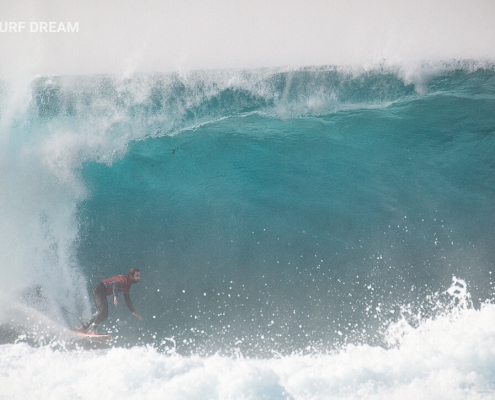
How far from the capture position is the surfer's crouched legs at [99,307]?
288 centimetres

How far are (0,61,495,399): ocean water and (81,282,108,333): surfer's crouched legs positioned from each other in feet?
0.32

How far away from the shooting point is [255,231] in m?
3.36

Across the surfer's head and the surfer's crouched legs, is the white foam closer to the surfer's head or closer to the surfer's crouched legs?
the surfer's crouched legs

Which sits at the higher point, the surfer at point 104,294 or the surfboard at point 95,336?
the surfer at point 104,294

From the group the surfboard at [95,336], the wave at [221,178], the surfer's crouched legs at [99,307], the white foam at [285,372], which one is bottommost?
the white foam at [285,372]

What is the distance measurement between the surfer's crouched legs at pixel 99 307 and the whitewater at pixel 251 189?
0.27ft

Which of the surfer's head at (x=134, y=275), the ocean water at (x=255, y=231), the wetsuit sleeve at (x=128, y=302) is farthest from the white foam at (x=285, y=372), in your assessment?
the surfer's head at (x=134, y=275)

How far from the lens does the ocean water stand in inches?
107

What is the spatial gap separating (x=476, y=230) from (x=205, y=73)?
274cm

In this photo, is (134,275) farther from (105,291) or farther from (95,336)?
(95,336)

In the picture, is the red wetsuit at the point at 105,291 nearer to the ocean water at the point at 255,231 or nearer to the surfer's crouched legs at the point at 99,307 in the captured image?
the surfer's crouched legs at the point at 99,307

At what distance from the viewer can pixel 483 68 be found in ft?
11.4

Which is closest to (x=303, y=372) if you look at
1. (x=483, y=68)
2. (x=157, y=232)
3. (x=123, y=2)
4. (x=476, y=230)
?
(x=157, y=232)

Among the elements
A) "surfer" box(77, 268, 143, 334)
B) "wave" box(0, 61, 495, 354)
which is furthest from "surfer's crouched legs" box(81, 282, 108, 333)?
"wave" box(0, 61, 495, 354)
